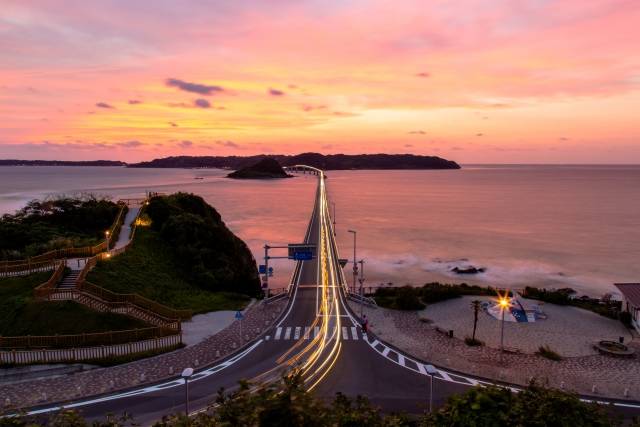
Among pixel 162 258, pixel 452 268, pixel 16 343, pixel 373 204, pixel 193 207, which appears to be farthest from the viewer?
pixel 373 204

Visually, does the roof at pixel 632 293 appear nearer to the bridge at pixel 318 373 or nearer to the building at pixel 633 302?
the building at pixel 633 302

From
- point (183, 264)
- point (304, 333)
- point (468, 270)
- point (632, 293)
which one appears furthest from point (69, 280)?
point (468, 270)

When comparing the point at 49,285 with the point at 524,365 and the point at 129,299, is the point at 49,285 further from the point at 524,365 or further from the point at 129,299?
the point at 524,365

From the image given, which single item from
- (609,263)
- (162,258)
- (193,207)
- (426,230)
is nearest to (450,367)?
(162,258)

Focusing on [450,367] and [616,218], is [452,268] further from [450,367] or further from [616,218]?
[616,218]

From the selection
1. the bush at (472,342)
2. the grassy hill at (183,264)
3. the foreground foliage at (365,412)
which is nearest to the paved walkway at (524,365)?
the bush at (472,342)
